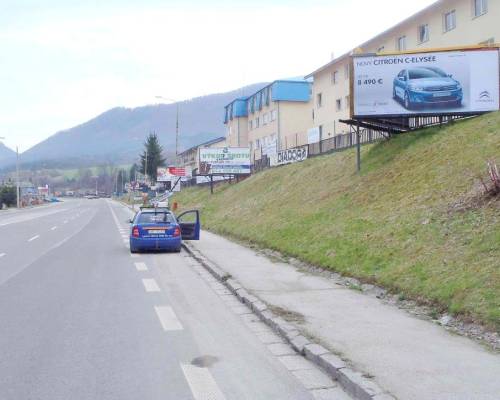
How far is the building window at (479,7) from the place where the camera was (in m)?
30.9

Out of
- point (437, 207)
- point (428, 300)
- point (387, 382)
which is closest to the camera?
point (387, 382)

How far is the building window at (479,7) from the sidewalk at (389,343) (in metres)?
24.9

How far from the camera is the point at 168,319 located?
8.47 meters

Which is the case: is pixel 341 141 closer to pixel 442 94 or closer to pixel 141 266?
pixel 442 94

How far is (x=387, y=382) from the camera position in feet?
17.4

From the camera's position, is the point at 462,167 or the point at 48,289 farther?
the point at 462,167

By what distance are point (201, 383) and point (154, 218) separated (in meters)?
13.4

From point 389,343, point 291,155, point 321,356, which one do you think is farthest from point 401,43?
point 321,356

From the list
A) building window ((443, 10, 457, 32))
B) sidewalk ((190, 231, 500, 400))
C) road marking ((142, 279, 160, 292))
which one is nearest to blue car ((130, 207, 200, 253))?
road marking ((142, 279, 160, 292))

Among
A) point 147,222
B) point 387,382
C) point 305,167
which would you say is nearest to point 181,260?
point 147,222

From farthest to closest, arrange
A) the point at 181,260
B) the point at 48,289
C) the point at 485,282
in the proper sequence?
1. the point at 181,260
2. the point at 48,289
3. the point at 485,282

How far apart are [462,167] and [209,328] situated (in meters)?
9.12

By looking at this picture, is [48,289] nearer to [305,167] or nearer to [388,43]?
[305,167]

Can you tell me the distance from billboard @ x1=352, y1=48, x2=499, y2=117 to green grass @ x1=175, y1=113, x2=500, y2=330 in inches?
36.5
